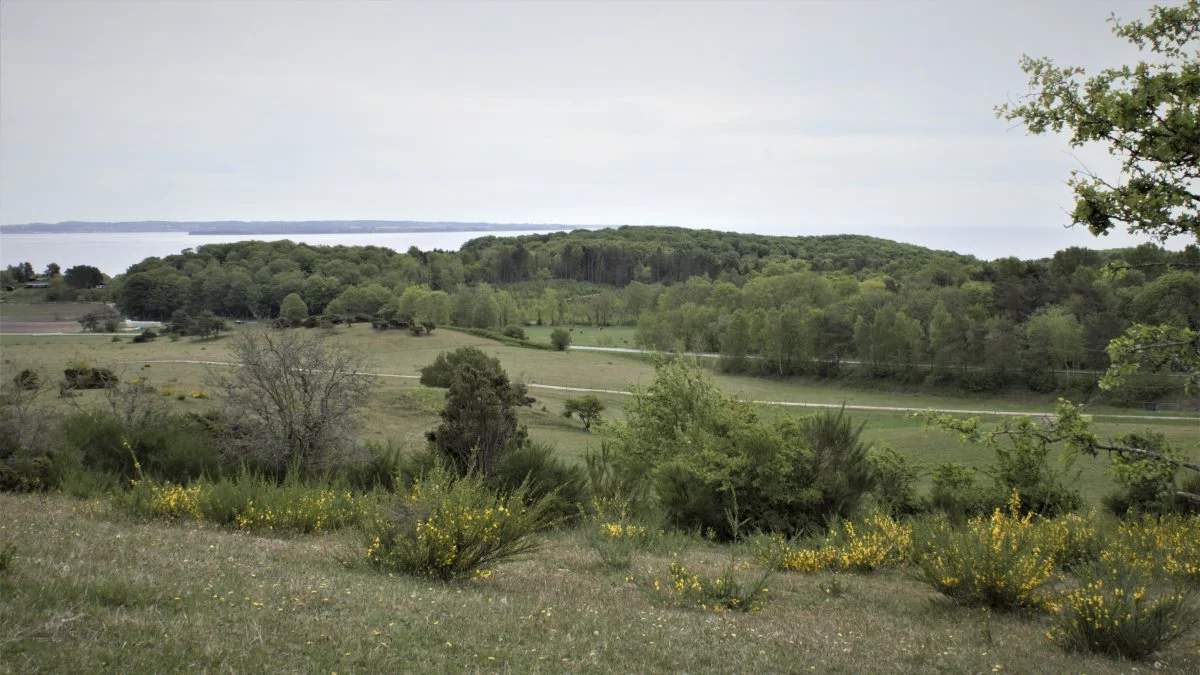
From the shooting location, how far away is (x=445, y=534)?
7.47 m

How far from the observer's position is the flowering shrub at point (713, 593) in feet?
25.3

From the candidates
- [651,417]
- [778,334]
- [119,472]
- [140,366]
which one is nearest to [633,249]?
[778,334]

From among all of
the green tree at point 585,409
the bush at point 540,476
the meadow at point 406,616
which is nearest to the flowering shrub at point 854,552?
the meadow at point 406,616

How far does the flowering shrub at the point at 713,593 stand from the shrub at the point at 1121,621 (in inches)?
103

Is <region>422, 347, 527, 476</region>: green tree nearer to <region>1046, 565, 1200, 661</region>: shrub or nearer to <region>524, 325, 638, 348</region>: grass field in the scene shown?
<region>1046, 565, 1200, 661</region>: shrub

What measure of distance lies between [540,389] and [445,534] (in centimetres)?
5091

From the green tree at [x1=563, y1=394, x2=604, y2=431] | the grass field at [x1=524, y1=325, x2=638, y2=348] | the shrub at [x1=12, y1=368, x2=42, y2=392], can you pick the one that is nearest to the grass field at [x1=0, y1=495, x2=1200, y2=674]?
the shrub at [x1=12, y1=368, x2=42, y2=392]

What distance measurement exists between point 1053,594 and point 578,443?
31.7 metres

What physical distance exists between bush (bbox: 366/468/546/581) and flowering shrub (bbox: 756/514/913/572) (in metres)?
3.90

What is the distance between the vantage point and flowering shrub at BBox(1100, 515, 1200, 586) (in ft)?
30.1

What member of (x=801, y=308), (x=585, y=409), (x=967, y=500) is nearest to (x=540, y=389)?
(x=585, y=409)

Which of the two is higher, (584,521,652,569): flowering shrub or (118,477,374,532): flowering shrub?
(118,477,374,532): flowering shrub

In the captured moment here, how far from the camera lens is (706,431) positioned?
64.6ft

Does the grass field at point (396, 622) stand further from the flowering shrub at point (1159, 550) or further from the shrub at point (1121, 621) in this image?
the flowering shrub at point (1159, 550)
